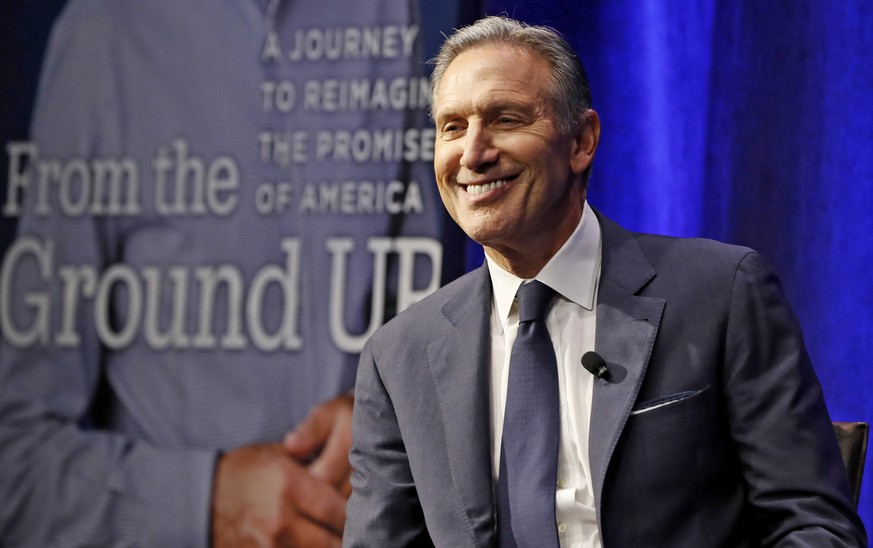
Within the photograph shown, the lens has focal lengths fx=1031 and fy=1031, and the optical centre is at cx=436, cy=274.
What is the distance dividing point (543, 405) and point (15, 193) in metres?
2.26

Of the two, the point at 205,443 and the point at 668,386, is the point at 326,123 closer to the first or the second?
the point at 205,443

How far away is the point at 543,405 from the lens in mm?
1588

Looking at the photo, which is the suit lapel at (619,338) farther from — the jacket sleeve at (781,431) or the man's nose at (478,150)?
the man's nose at (478,150)

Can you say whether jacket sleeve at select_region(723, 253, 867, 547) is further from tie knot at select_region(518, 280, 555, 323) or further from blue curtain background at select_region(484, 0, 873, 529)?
blue curtain background at select_region(484, 0, 873, 529)

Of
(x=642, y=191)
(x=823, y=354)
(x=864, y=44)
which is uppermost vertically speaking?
(x=864, y=44)

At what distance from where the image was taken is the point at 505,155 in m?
1.66

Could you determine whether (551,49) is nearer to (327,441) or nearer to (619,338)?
(619,338)

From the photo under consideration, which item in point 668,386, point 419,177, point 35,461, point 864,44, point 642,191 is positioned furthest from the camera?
point 35,461

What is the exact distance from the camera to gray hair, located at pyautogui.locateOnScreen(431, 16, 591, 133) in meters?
Answer: 1.71

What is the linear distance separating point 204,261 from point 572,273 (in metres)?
1.65

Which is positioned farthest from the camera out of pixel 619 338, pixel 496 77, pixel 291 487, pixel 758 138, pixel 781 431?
pixel 291 487

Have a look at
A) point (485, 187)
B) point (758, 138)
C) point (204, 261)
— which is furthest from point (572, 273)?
point (204, 261)

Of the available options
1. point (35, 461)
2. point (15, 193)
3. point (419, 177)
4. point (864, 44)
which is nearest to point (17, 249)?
point (15, 193)

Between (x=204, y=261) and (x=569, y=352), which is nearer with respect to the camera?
(x=569, y=352)
